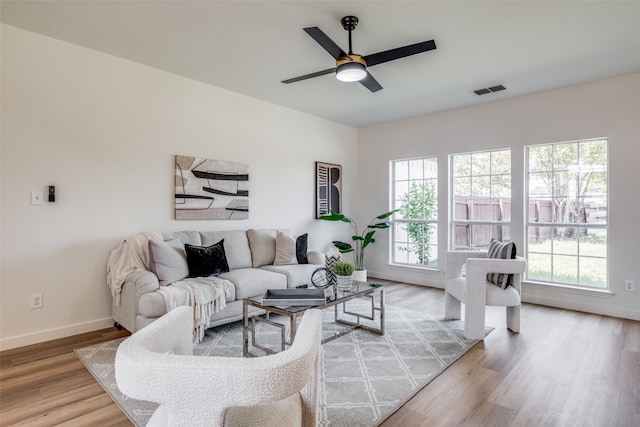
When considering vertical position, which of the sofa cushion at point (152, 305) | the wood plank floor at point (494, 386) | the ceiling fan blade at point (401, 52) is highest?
the ceiling fan blade at point (401, 52)

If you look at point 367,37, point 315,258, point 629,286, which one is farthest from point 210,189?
point 629,286

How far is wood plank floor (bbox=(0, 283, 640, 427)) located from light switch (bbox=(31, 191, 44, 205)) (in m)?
1.23

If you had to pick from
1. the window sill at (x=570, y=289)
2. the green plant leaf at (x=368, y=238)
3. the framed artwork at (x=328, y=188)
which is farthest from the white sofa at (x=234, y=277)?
the window sill at (x=570, y=289)

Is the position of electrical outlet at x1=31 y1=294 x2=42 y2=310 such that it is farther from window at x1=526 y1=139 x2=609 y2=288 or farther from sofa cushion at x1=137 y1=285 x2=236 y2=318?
window at x1=526 y1=139 x2=609 y2=288

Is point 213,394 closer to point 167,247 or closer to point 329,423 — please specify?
point 329,423

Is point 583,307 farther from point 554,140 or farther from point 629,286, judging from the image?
point 554,140

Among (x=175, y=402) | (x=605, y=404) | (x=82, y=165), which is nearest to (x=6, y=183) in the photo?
(x=82, y=165)

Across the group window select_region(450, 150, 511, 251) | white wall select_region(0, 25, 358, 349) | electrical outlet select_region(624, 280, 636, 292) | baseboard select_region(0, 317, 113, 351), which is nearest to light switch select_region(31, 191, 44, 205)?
white wall select_region(0, 25, 358, 349)

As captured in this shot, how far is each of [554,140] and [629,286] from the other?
186 centimetres

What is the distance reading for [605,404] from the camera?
2.10 meters

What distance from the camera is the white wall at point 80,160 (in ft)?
9.56

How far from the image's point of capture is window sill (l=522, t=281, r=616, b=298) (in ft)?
13.0

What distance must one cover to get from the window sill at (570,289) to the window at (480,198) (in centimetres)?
68

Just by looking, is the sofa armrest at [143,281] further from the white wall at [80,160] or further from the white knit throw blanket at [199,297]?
the white wall at [80,160]
